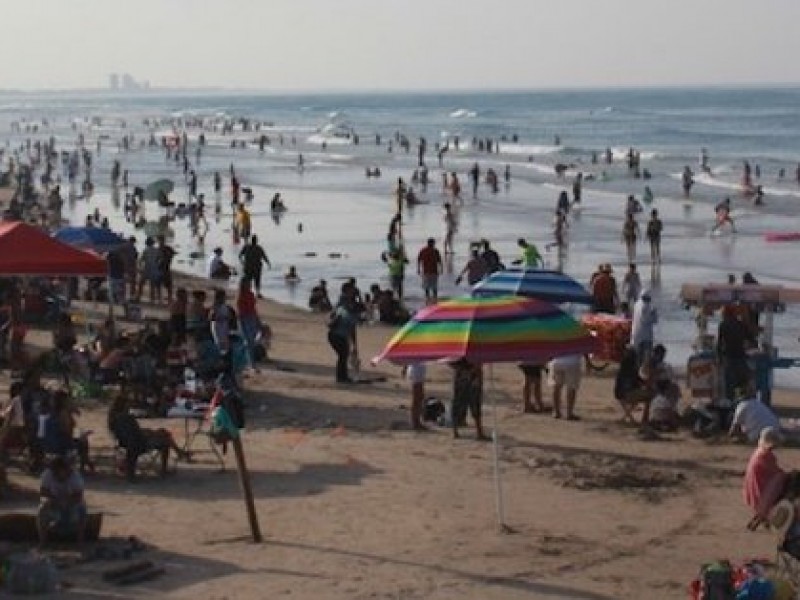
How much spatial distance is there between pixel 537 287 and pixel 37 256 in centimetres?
629

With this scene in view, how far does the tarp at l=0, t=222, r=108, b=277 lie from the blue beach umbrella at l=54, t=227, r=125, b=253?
6.06 meters

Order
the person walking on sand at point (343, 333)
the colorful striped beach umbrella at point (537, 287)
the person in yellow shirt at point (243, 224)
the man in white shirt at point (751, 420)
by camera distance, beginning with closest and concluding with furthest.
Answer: the man in white shirt at point (751, 420) → the colorful striped beach umbrella at point (537, 287) → the person walking on sand at point (343, 333) → the person in yellow shirt at point (243, 224)

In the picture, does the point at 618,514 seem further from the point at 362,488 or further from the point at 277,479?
the point at 277,479

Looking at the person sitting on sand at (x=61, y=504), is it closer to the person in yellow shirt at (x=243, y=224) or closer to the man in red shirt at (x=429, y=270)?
the man in red shirt at (x=429, y=270)

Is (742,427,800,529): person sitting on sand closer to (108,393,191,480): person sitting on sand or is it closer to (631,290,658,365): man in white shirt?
(108,393,191,480): person sitting on sand

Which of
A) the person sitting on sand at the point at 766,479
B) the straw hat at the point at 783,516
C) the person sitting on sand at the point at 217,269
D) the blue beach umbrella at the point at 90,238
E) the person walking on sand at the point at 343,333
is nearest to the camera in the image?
the straw hat at the point at 783,516

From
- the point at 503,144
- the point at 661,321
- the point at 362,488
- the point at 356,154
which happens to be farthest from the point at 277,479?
the point at 503,144

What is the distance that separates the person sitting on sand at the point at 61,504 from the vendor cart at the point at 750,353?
26.6 feet

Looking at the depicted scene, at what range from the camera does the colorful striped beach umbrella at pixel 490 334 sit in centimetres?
1141

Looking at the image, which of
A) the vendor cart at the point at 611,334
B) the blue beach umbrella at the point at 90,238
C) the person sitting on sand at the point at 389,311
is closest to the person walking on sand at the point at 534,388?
the vendor cart at the point at 611,334

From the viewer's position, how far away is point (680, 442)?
615 inches

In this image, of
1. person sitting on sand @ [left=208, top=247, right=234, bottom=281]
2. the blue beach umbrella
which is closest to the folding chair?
the blue beach umbrella

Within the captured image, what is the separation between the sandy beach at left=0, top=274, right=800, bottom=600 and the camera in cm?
1055

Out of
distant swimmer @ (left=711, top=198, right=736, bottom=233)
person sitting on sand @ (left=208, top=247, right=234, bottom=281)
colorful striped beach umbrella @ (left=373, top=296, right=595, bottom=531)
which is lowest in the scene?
distant swimmer @ (left=711, top=198, right=736, bottom=233)
